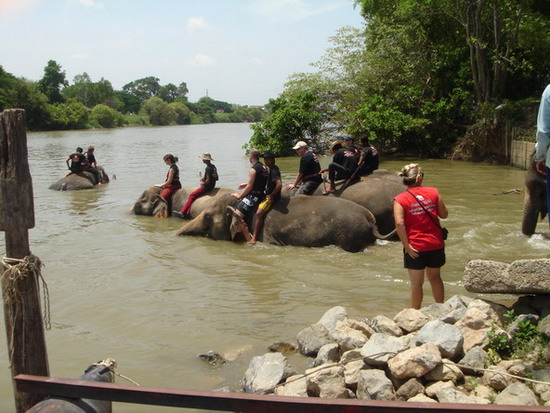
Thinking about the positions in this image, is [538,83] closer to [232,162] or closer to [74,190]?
[232,162]

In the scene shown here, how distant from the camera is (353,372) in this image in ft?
16.2

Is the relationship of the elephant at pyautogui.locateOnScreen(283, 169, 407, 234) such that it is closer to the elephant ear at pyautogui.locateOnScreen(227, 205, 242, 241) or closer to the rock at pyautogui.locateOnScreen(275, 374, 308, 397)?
the elephant ear at pyautogui.locateOnScreen(227, 205, 242, 241)

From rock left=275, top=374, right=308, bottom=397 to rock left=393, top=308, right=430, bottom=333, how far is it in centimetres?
133

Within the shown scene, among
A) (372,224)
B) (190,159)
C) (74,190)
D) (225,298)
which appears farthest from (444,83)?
(225,298)

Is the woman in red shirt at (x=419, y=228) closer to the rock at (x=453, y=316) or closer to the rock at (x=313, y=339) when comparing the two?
the rock at (x=453, y=316)

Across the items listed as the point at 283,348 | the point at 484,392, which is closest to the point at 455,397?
the point at 484,392

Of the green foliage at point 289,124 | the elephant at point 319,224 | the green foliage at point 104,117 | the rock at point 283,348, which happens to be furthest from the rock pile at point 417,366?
the green foliage at point 104,117

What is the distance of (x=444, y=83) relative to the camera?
28453 mm

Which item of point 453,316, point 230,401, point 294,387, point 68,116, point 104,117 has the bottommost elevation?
point 294,387

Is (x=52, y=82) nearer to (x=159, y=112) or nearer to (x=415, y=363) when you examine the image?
(x=159, y=112)

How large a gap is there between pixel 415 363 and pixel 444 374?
0.81 ft

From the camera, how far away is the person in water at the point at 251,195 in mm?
11000

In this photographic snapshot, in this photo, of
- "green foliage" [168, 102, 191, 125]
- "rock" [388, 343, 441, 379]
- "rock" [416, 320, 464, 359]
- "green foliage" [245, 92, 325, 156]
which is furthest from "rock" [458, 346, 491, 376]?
"green foliage" [168, 102, 191, 125]

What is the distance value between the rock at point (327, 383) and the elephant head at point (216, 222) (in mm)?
6433
